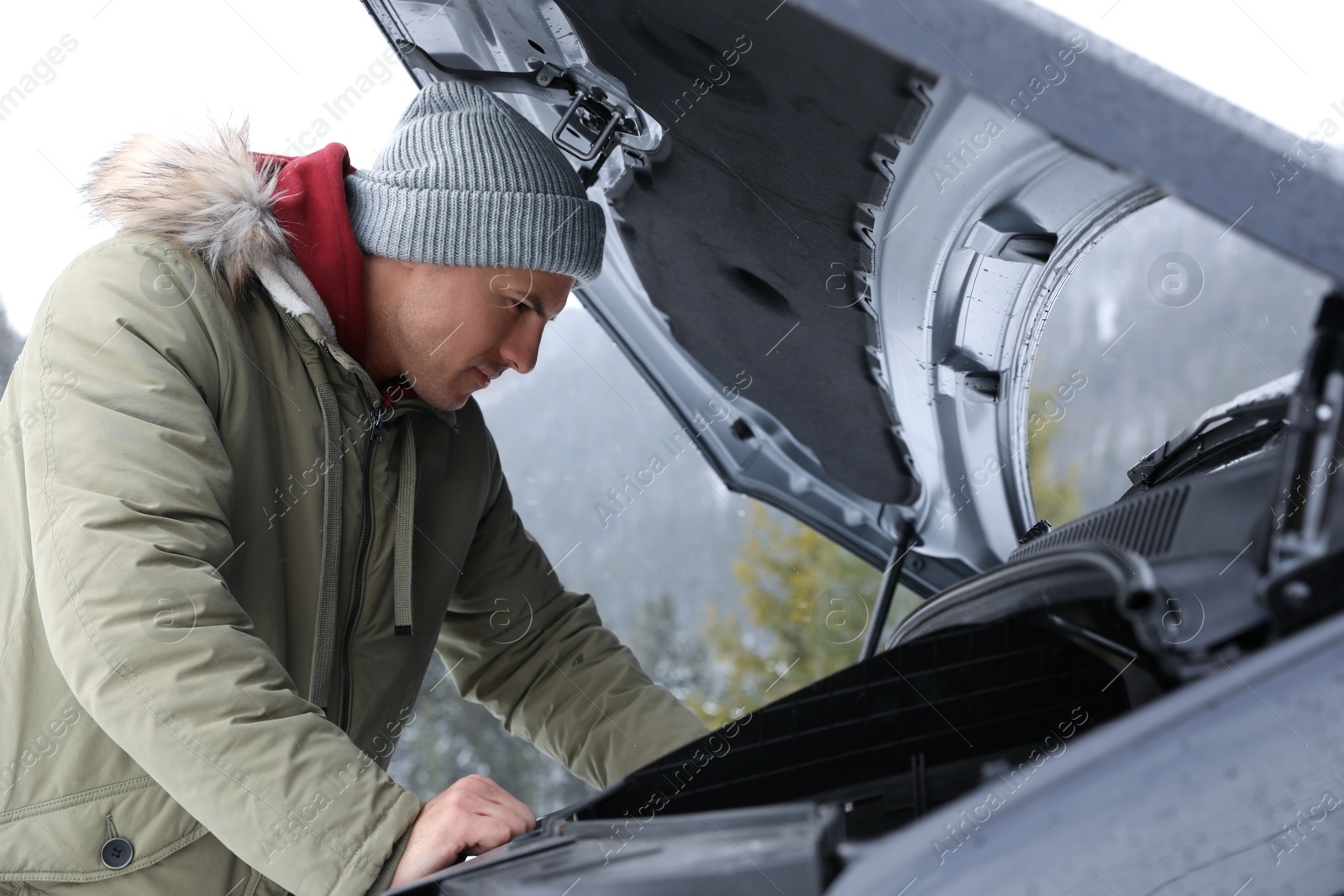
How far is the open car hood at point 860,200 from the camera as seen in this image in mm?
720

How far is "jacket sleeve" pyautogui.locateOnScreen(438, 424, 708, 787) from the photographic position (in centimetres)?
168

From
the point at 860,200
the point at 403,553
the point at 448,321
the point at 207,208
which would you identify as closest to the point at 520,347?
the point at 448,321

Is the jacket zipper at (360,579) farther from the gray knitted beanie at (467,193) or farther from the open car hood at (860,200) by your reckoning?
the open car hood at (860,200)

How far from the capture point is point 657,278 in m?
2.00

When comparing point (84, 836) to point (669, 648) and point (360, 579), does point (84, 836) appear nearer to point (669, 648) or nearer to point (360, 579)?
point (360, 579)

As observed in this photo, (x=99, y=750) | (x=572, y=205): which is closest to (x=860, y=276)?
(x=572, y=205)

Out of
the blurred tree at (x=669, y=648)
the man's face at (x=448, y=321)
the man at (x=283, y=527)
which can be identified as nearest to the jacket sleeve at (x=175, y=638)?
the man at (x=283, y=527)

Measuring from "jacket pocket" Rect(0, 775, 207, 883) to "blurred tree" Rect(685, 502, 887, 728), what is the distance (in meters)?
12.5

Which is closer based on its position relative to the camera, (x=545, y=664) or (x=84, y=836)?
(x=84, y=836)

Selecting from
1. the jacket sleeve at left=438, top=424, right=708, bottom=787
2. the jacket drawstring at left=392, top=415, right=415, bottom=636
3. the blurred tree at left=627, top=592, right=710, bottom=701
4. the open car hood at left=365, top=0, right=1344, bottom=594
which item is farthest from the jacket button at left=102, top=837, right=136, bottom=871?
the blurred tree at left=627, top=592, right=710, bottom=701

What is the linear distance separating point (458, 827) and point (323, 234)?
3.01 feet

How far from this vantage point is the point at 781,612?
14.2 m

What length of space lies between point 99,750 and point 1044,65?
4.34 feet

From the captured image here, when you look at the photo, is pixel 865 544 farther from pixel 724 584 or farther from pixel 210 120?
pixel 724 584
